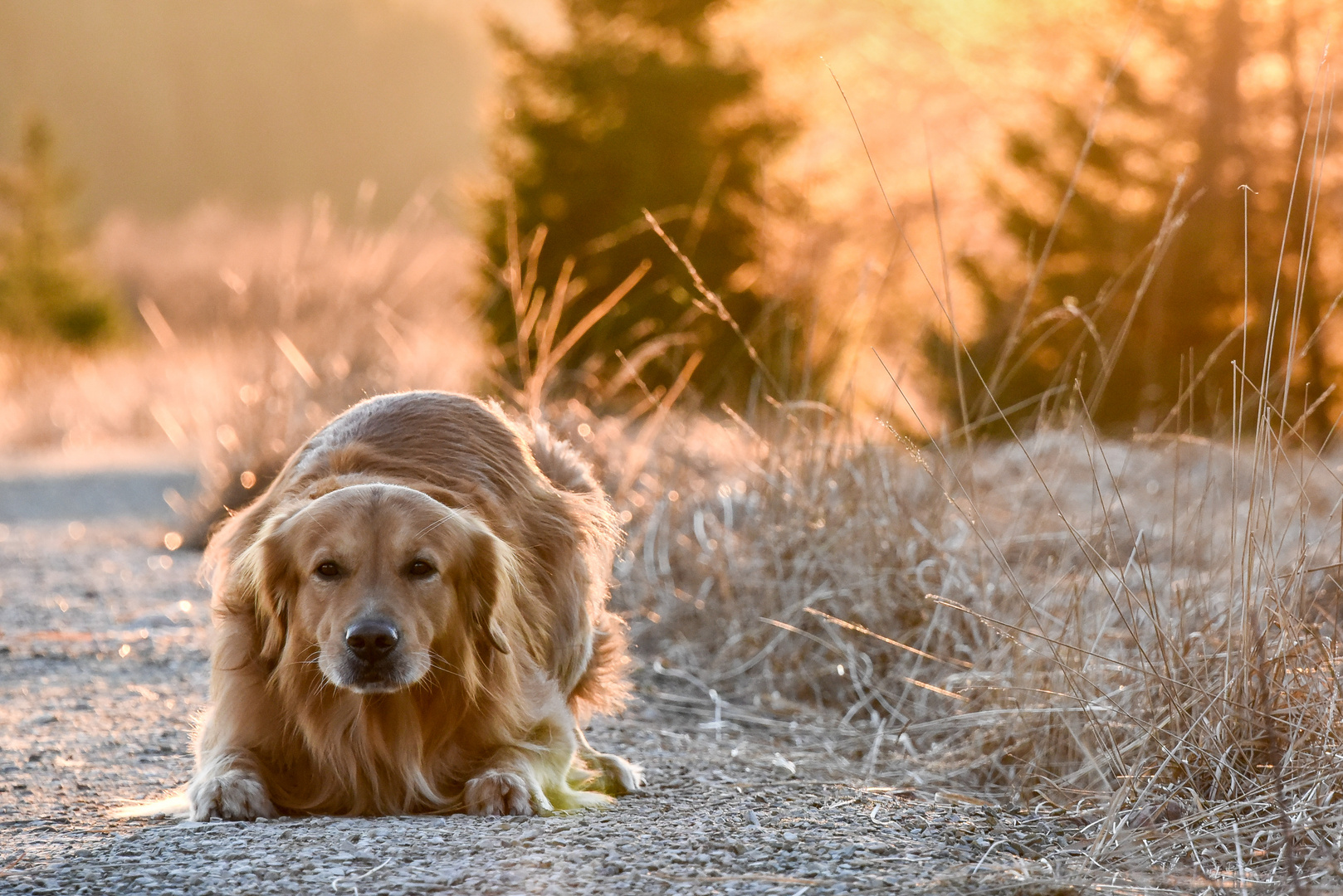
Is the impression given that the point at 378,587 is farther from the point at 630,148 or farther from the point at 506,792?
the point at 630,148

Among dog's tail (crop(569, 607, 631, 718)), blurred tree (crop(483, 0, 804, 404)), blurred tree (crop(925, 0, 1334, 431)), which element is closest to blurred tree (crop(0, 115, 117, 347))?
blurred tree (crop(483, 0, 804, 404))

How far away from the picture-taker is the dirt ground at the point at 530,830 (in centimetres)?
226

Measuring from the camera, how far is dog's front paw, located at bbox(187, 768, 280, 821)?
2.70 meters

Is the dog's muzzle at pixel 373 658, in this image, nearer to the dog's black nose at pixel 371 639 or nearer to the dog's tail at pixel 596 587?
the dog's black nose at pixel 371 639

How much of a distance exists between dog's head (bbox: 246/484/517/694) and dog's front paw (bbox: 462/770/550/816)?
0.24 meters

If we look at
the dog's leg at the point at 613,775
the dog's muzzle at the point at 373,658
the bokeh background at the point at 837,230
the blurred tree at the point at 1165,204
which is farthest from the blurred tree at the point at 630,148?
the dog's muzzle at the point at 373,658

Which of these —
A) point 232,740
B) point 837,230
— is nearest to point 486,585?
point 232,740

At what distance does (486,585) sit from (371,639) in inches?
13.7

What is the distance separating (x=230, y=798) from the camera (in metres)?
2.71

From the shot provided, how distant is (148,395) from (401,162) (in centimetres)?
3906

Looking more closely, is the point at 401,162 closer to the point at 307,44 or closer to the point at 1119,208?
the point at 307,44

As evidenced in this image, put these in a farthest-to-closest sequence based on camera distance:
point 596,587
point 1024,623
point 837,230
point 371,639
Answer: point 837,230 → point 1024,623 → point 596,587 → point 371,639

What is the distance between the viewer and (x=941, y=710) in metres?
3.74

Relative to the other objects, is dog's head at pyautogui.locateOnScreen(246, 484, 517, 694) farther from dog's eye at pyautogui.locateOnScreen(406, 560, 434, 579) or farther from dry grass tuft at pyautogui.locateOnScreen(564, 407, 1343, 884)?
dry grass tuft at pyautogui.locateOnScreen(564, 407, 1343, 884)
